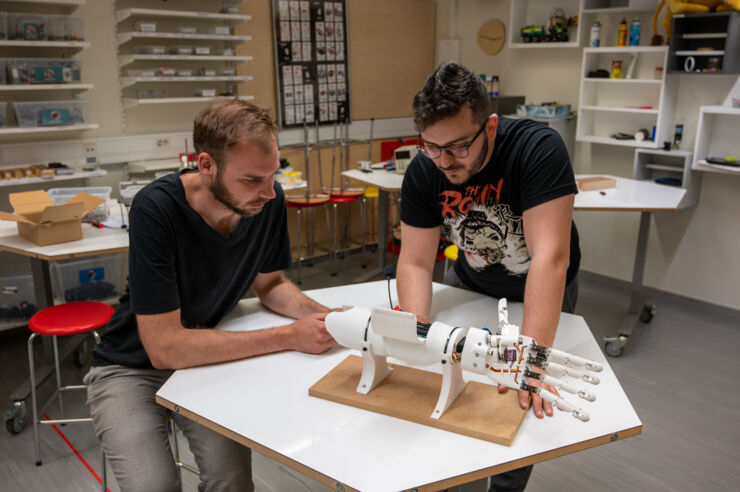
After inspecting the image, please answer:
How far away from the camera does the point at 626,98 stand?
4262mm

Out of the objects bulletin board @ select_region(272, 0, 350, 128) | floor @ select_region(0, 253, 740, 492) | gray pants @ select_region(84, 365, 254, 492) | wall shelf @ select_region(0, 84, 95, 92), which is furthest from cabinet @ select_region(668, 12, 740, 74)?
wall shelf @ select_region(0, 84, 95, 92)

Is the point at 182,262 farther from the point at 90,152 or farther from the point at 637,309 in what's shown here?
the point at 637,309

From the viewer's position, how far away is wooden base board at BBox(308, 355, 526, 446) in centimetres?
120

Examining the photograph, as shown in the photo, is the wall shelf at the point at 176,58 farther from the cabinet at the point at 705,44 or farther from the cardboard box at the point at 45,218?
the cabinet at the point at 705,44

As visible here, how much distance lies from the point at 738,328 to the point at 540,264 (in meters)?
2.99

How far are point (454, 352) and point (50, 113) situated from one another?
329cm

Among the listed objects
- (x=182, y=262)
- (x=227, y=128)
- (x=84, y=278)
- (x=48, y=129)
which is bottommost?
(x=84, y=278)

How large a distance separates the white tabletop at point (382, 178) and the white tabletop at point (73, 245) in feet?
5.60

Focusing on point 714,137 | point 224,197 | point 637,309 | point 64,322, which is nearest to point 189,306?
point 224,197

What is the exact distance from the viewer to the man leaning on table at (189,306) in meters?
1.46

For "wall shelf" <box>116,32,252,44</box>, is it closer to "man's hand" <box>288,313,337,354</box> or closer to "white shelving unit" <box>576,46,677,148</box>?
"white shelving unit" <box>576,46,677,148</box>

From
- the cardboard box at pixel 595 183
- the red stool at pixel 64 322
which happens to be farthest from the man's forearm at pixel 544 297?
the cardboard box at pixel 595 183

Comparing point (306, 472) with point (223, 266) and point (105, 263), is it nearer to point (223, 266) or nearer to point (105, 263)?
point (223, 266)

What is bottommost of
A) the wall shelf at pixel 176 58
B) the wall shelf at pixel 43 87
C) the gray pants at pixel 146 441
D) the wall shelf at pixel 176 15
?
the gray pants at pixel 146 441
